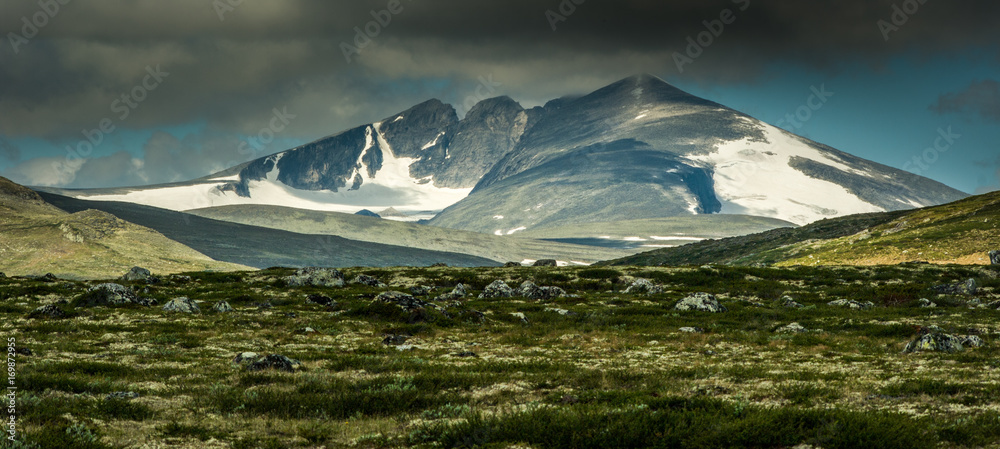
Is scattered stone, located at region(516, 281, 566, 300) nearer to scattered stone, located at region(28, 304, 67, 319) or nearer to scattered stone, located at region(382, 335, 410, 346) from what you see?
scattered stone, located at region(382, 335, 410, 346)

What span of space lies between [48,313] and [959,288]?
81270 millimetres

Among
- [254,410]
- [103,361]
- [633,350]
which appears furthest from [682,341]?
[103,361]

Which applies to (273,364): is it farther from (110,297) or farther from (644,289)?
(644,289)

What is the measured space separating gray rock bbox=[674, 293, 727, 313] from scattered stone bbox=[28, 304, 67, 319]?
49.7 m

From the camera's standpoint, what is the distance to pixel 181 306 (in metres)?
52.5

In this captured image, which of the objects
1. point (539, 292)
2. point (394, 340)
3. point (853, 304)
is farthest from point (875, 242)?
point (394, 340)

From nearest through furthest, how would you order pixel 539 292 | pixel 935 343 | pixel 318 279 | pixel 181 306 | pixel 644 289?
pixel 935 343
pixel 181 306
pixel 539 292
pixel 644 289
pixel 318 279

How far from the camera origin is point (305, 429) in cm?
1568

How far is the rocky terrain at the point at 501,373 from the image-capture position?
567 inches

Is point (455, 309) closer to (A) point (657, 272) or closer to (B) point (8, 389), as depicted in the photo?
(B) point (8, 389)

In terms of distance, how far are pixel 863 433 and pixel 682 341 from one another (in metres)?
24.8

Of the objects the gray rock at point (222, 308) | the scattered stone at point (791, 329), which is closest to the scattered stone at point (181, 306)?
the gray rock at point (222, 308)

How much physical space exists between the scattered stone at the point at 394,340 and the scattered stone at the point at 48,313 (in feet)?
83.9

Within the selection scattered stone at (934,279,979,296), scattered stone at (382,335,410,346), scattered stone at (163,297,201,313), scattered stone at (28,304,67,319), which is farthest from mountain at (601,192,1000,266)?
scattered stone at (28,304,67,319)
